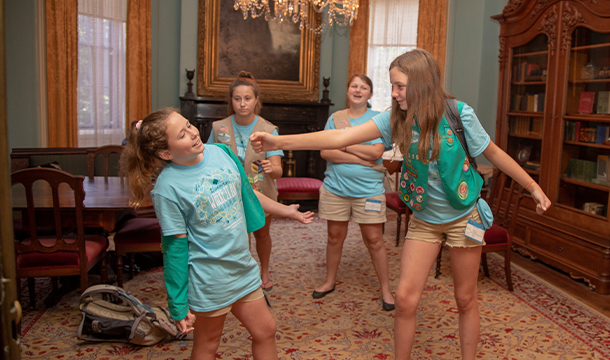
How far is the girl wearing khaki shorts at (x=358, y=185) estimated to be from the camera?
298 cm

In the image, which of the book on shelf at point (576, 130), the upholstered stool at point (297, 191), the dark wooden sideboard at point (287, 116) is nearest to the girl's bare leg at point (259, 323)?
the book on shelf at point (576, 130)

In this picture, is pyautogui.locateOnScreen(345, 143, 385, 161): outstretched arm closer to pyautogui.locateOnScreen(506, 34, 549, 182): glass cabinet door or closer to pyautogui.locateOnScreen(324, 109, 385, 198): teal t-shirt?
pyautogui.locateOnScreen(324, 109, 385, 198): teal t-shirt

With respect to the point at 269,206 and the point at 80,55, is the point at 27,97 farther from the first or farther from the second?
the point at 269,206

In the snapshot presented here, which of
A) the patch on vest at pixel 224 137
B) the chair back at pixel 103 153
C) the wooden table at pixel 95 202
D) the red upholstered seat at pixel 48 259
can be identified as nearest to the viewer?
the red upholstered seat at pixel 48 259

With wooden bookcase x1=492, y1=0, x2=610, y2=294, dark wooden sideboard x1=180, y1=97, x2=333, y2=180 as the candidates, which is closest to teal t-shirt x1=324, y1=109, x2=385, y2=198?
wooden bookcase x1=492, y1=0, x2=610, y2=294

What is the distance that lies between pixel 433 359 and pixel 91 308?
1.87 metres

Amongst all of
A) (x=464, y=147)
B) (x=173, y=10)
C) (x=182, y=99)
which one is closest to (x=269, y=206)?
(x=464, y=147)

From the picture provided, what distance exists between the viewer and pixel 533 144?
4.49m

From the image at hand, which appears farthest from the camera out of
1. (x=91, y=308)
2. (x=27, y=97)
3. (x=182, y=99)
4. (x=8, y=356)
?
(x=182, y=99)

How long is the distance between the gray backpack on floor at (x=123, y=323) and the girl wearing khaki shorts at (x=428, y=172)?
1.30 meters

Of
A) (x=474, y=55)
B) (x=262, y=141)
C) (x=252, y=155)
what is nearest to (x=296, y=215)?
(x=262, y=141)

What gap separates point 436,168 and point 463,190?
0.14m

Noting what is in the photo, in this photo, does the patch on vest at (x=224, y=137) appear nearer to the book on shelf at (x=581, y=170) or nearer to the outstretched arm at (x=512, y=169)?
the outstretched arm at (x=512, y=169)

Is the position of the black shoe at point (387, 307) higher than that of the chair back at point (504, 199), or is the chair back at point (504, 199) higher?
the chair back at point (504, 199)
